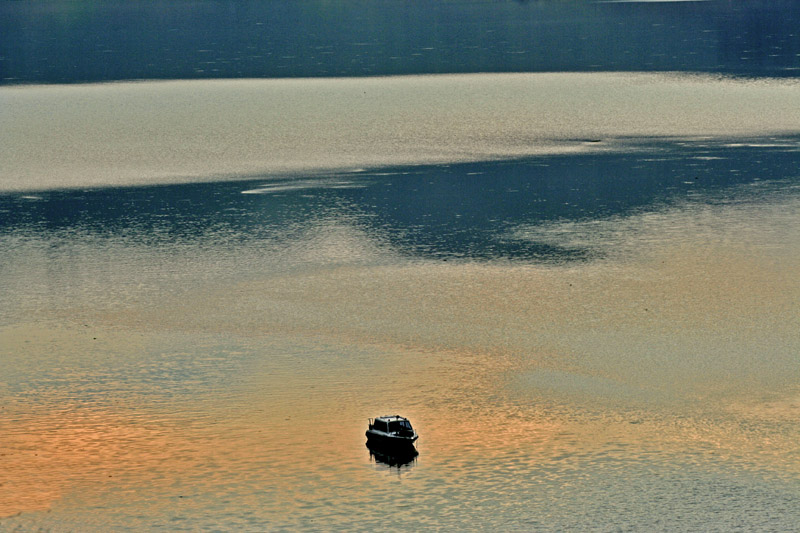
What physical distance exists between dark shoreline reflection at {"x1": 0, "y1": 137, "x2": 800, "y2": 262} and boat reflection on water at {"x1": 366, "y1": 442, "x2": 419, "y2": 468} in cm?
853

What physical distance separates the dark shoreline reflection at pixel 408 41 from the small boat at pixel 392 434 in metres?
39.3

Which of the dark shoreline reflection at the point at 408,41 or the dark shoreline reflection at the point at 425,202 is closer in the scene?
the dark shoreline reflection at the point at 425,202

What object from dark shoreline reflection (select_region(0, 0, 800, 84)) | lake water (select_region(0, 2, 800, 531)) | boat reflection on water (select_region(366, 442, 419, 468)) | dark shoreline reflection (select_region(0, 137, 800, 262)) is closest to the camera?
lake water (select_region(0, 2, 800, 531))

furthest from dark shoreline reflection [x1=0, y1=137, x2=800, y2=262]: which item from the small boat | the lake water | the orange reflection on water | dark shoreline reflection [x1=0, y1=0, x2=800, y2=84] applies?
dark shoreline reflection [x1=0, y1=0, x2=800, y2=84]

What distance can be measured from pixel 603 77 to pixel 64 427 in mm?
38991

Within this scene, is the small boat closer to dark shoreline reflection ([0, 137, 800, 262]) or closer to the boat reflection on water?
the boat reflection on water

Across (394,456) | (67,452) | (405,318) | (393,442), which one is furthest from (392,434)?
(405,318)

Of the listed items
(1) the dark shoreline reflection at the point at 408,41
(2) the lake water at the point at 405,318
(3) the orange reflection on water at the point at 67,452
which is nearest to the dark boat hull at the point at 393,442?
(2) the lake water at the point at 405,318

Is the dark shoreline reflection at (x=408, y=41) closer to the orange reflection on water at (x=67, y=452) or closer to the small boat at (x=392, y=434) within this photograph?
the small boat at (x=392, y=434)

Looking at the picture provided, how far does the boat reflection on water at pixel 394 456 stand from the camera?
1324cm

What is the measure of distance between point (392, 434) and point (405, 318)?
16.9 ft

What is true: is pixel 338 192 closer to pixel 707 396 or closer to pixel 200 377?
pixel 200 377

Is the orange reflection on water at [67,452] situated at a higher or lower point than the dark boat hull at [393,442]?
lower

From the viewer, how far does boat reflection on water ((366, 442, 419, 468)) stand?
13.2m
